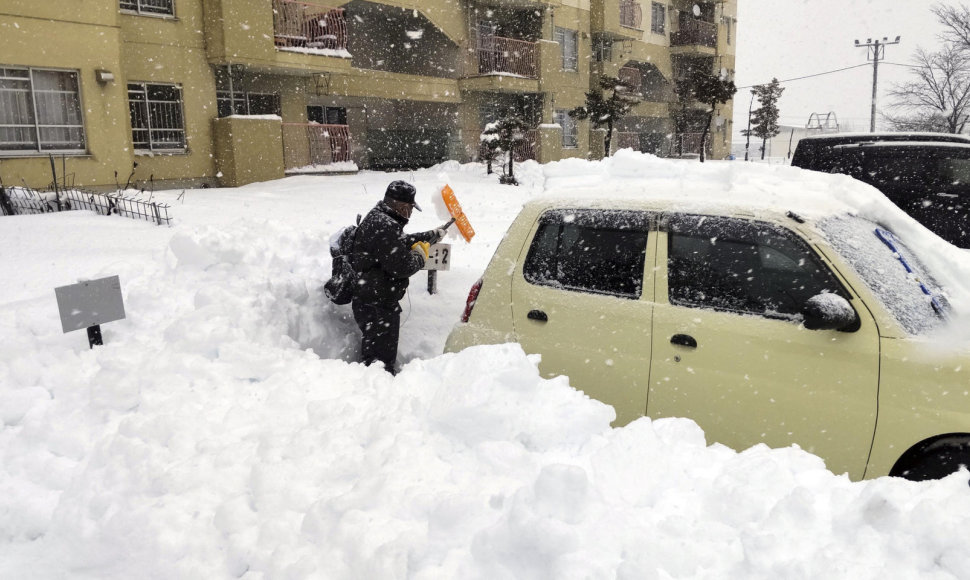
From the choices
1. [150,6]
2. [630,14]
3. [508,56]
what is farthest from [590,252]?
[630,14]

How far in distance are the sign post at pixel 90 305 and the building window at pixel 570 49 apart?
2605 cm

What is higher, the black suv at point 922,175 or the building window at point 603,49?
the building window at point 603,49

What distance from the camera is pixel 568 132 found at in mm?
28641

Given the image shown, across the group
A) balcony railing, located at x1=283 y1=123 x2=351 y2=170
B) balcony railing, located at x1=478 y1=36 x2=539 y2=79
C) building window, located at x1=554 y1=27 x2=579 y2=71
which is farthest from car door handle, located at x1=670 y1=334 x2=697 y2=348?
building window, located at x1=554 y1=27 x2=579 y2=71

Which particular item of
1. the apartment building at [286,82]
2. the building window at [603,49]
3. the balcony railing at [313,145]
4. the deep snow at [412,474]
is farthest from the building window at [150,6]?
the building window at [603,49]

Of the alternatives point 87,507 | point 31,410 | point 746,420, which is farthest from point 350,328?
point 746,420

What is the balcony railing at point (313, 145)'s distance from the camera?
1811cm

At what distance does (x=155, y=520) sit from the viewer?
273 centimetres

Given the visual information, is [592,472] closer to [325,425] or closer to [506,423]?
[506,423]

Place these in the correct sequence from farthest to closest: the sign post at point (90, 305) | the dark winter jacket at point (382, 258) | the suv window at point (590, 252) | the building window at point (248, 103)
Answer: the building window at point (248, 103) → the dark winter jacket at point (382, 258) → the sign post at point (90, 305) → the suv window at point (590, 252)

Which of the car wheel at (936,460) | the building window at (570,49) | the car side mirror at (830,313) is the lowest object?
the car wheel at (936,460)

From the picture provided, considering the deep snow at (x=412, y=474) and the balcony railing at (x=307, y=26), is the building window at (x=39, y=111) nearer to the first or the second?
the balcony railing at (x=307, y=26)

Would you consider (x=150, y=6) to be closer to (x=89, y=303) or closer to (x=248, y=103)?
(x=248, y=103)

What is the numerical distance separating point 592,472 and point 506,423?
47cm
